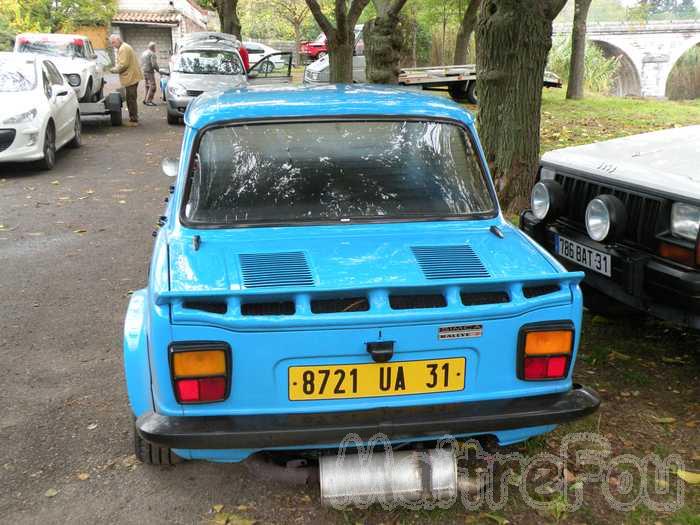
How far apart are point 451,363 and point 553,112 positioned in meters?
14.3

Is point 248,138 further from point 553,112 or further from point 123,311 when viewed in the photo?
point 553,112

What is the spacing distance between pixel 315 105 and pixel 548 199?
1682 mm

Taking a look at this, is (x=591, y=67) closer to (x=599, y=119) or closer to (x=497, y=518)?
(x=599, y=119)

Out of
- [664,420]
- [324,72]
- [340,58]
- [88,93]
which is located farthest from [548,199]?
[324,72]

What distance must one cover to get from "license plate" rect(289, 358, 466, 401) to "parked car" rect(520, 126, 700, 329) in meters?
1.48

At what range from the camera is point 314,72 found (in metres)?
20.8

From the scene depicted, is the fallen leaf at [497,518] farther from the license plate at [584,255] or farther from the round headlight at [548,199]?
the round headlight at [548,199]

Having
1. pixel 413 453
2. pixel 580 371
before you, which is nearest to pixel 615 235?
pixel 580 371

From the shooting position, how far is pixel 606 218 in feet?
13.0

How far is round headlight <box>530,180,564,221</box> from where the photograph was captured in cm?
454

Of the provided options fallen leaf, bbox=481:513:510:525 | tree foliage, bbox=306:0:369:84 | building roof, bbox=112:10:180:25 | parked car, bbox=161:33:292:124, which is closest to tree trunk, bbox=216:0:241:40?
parked car, bbox=161:33:292:124

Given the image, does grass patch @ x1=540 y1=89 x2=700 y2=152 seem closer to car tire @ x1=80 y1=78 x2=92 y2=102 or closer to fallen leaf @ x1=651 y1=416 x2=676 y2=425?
fallen leaf @ x1=651 y1=416 x2=676 y2=425

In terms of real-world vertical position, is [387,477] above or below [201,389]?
below

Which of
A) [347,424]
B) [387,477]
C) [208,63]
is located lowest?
[387,477]
